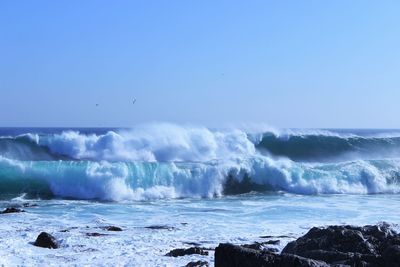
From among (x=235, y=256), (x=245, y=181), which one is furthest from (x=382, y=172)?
(x=235, y=256)

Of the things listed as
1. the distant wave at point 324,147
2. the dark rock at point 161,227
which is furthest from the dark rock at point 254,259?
the distant wave at point 324,147

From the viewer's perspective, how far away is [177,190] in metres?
21.3

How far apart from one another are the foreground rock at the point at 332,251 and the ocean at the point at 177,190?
1280 millimetres

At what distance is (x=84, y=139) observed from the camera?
98.0ft

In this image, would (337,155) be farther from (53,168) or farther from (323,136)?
(53,168)

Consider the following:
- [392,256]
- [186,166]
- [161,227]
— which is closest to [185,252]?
[161,227]

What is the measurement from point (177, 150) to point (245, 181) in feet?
17.1

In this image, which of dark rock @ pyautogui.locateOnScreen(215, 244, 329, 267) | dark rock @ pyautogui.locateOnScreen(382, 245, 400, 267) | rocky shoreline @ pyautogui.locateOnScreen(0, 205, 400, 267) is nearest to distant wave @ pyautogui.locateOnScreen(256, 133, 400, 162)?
rocky shoreline @ pyautogui.locateOnScreen(0, 205, 400, 267)

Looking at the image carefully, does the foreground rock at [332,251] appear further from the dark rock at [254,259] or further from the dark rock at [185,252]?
the dark rock at [185,252]

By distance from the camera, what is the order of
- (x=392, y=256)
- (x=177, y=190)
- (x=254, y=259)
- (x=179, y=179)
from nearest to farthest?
(x=254, y=259), (x=392, y=256), (x=177, y=190), (x=179, y=179)

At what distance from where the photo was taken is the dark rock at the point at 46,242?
10.2m

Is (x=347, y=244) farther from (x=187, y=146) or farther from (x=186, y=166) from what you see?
(x=187, y=146)

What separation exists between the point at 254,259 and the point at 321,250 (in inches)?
72.1

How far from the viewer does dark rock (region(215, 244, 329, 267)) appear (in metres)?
6.35
